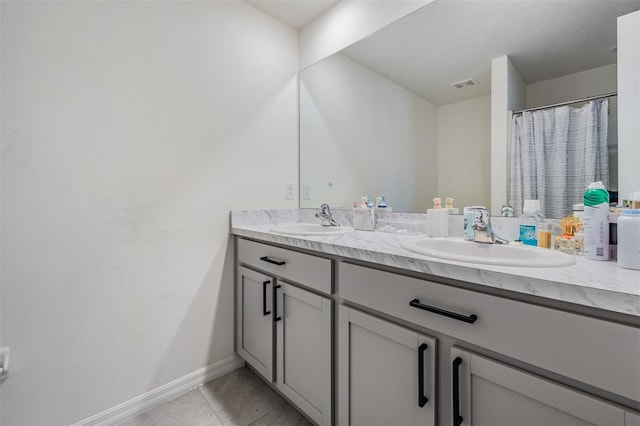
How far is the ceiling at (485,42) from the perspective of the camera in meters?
0.96

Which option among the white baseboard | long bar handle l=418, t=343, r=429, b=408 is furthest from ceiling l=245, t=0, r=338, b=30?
the white baseboard

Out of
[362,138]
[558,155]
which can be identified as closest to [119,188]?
[362,138]

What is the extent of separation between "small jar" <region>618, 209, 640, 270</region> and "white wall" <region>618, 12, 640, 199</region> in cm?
31

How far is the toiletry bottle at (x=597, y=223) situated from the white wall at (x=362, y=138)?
0.62 metres

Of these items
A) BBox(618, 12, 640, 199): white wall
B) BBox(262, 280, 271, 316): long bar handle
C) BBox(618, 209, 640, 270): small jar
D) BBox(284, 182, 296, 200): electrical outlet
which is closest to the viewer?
BBox(618, 209, 640, 270): small jar

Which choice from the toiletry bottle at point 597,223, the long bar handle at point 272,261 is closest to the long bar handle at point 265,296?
the long bar handle at point 272,261

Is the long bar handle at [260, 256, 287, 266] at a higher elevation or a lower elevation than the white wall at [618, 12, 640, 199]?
lower

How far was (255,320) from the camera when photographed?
1.48 m

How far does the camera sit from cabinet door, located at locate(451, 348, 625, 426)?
55 cm

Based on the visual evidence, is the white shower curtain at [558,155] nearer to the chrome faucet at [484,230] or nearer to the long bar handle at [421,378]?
the chrome faucet at [484,230]

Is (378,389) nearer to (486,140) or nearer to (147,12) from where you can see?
(486,140)

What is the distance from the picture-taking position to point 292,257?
1226mm

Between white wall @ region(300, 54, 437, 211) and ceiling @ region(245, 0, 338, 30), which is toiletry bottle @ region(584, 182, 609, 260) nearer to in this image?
white wall @ region(300, 54, 437, 211)

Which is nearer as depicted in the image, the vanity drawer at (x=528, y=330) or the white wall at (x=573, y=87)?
the vanity drawer at (x=528, y=330)
